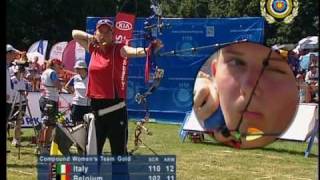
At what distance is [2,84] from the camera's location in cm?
329

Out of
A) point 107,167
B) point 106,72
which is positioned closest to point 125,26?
point 106,72

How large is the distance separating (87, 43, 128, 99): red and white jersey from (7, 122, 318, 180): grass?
2421mm

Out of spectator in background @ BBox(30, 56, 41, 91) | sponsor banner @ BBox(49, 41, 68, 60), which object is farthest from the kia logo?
sponsor banner @ BBox(49, 41, 68, 60)

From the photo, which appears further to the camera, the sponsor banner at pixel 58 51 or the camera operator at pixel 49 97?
the sponsor banner at pixel 58 51

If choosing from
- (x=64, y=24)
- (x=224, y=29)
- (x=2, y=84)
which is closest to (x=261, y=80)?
(x=2, y=84)

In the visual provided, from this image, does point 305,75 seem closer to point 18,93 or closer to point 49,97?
point 49,97

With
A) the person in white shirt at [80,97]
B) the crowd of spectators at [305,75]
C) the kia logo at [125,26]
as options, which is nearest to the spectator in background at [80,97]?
the person in white shirt at [80,97]

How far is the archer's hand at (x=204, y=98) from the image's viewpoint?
387 centimetres

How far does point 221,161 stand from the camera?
31.3ft

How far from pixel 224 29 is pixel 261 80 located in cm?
930

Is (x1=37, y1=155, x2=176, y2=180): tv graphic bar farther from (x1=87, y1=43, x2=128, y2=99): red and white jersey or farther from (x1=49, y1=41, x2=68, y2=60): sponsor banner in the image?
(x1=49, y1=41, x2=68, y2=60): sponsor banner

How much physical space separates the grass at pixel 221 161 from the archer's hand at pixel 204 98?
411 centimetres

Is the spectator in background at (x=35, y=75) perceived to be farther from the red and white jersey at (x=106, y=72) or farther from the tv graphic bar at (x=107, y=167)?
the tv graphic bar at (x=107, y=167)

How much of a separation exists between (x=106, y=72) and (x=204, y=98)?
180 cm
